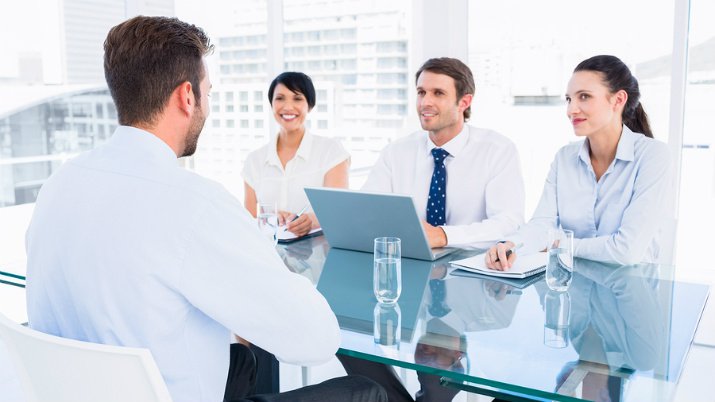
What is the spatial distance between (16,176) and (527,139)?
10.9 ft

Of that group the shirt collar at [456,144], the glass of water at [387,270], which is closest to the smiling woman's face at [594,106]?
the shirt collar at [456,144]

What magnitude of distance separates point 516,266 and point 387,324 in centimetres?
63

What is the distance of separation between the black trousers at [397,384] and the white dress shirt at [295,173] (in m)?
1.23

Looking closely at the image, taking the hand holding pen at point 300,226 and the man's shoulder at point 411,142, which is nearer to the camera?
the hand holding pen at point 300,226

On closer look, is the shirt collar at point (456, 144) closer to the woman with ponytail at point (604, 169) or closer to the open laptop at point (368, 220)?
the woman with ponytail at point (604, 169)

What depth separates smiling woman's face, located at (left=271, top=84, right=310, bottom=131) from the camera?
10.9 feet

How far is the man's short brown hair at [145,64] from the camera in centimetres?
133

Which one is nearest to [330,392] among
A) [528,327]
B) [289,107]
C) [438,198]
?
[528,327]

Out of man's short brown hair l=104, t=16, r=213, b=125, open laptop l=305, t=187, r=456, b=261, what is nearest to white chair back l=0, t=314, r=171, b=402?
man's short brown hair l=104, t=16, r=213, b=125

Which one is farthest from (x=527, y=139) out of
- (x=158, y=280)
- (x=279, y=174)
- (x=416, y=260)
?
(x=158, y=280)

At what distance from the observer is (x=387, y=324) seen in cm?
153

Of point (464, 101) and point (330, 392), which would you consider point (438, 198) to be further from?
point (330, 392)

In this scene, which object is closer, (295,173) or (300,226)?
(300,226)

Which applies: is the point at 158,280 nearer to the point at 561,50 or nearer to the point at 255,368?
the point at 255,368
